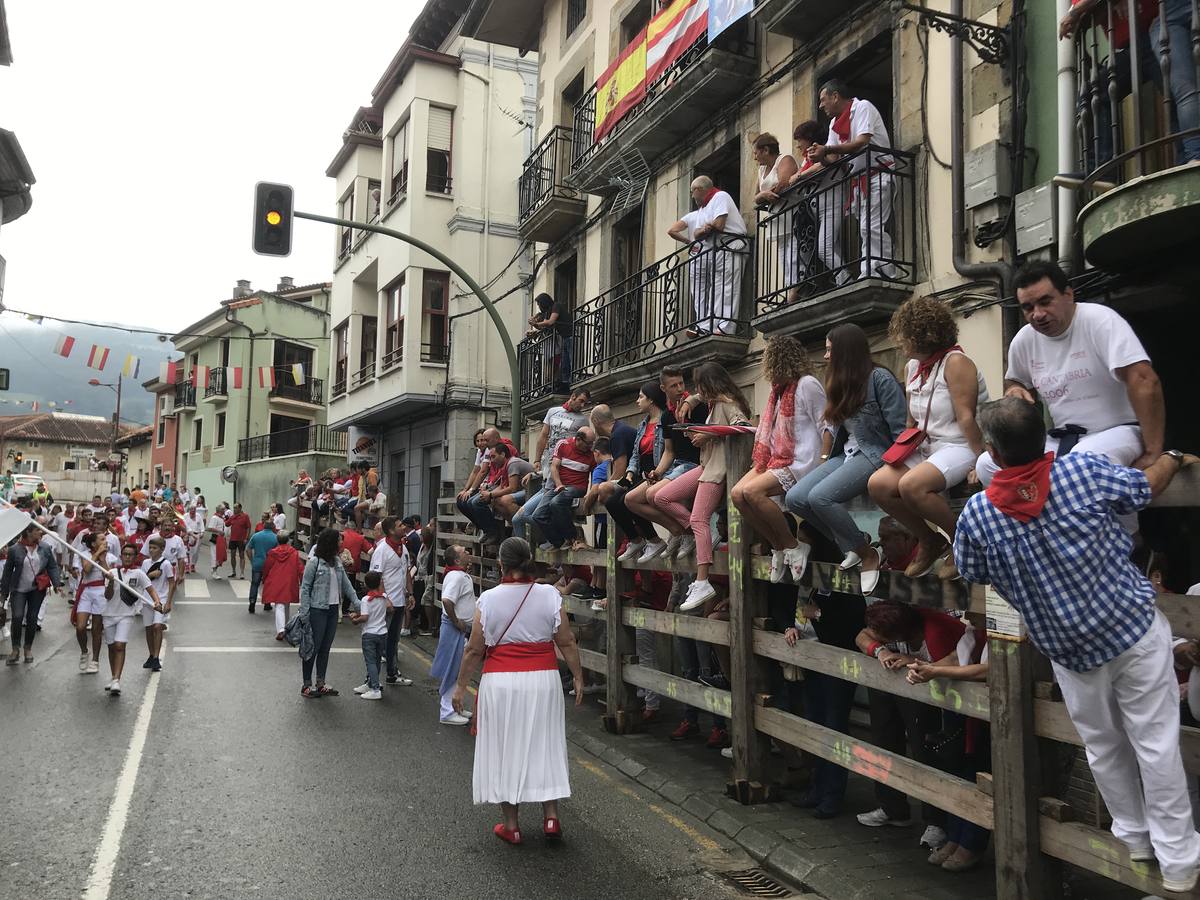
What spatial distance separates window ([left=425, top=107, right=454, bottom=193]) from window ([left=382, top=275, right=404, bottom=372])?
2.28 m

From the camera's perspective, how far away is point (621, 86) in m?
14.0

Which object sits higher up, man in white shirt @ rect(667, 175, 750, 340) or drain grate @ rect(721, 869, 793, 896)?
man in white shirt @ rect(667, 175, 750, 340)

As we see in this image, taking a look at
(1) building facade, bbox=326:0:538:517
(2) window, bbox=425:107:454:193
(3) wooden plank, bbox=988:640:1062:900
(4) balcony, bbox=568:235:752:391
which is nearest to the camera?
(3) wooden plank, bbox=988:640:1062:900

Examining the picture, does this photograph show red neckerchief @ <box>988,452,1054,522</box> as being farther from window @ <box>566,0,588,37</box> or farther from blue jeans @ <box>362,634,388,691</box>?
window @ <box>566,0,588,37</box>

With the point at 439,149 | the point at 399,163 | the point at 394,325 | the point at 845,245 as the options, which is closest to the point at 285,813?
the point at 845,245

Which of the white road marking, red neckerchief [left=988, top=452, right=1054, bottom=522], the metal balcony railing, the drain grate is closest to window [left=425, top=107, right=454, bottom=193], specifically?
the metal balcony railing

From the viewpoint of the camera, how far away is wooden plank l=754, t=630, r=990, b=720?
14.9ft

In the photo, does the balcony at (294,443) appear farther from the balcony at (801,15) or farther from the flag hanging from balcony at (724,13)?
the balcony at (801,15)

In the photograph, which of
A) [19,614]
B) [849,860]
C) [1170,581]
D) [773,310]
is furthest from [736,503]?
[19,614]

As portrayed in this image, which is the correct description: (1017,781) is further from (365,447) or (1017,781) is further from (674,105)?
(365,447)

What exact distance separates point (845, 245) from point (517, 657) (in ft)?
20.4

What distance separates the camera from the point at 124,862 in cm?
529

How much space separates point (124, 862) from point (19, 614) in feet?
29.5

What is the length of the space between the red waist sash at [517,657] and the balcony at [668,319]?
5.78 m
